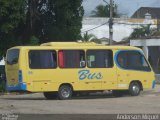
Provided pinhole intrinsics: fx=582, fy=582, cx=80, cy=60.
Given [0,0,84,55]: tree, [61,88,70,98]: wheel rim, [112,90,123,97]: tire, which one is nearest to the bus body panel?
[61,88,70,98]: wheel rim

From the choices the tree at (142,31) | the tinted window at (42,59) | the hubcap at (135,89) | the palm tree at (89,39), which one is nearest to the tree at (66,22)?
the hubcap at (135,89)

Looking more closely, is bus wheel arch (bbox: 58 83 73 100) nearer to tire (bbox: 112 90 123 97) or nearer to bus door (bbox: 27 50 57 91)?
bus door (bbox: 27 50 57 91)

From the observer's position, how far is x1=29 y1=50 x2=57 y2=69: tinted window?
28.5 metres

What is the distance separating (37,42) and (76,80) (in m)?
12.1

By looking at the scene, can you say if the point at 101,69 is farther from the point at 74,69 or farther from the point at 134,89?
the point at 134,89

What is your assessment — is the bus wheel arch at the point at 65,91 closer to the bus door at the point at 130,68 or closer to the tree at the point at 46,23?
the bus door at the point at 130,68

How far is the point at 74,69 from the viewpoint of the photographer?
96.0ft

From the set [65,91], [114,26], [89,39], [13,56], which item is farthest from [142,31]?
[13,56]

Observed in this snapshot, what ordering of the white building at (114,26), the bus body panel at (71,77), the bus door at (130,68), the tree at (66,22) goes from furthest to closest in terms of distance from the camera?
the white building at (114,26) → the tree at (66,22) → the bus door at (130,68) → the bus body panel at (71,77)

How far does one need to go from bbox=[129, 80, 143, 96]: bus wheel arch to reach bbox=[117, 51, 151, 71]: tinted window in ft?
2.52

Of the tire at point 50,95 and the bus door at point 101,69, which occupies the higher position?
the bus door at point 101,69

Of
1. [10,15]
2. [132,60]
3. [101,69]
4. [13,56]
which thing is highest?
[10,15]

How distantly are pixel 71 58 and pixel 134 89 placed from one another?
4.03 m

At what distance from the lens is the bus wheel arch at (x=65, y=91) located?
29.0m
